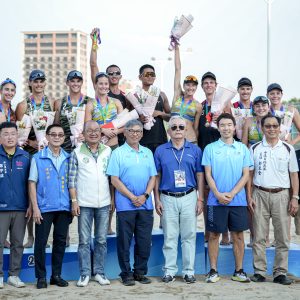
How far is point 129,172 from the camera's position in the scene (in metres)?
6.96

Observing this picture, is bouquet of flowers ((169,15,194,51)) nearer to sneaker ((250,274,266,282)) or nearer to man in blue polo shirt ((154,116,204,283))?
man in blue polo shirt ((154,116,204,283))

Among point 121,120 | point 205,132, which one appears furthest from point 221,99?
point 121,120

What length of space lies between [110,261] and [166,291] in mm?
1072

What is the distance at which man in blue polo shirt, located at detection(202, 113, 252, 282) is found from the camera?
6961 mm

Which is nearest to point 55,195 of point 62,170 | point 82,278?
point 62,170

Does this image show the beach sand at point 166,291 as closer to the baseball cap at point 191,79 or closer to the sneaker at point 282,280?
the sneaker at point 282,280

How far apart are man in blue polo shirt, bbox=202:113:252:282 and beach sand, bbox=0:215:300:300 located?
0.88 feet

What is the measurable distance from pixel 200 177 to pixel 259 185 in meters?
0.75

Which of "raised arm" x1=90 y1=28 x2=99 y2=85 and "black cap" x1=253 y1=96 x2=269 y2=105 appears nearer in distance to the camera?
"black cap" x1=253 y1=96 x2=269 y2=105

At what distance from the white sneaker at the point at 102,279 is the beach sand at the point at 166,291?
0.05 m

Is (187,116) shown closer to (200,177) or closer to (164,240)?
(200,177)

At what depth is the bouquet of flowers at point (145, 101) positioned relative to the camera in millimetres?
7984

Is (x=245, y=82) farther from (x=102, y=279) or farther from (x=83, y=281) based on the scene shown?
(x=83, y=281)

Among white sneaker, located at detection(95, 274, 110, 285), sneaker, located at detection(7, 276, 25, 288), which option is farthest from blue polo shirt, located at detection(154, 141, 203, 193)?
sneaker, located at detection(7, 276, 25, 288)
